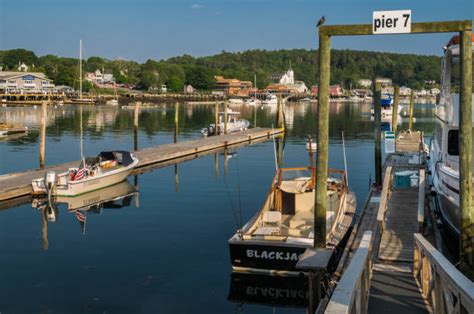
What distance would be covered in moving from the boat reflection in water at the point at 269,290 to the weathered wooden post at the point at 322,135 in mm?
Answer: 2852

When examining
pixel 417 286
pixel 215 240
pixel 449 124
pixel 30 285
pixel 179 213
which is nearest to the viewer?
pixel 417 286

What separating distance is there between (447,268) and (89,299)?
9330 millimetres

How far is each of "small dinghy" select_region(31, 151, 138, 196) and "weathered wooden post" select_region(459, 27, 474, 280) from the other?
59.9 feet

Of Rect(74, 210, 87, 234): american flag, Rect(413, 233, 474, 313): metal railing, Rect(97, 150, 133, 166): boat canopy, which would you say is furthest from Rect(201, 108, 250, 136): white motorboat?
Rect(413, 233, 474, 313): metal railing

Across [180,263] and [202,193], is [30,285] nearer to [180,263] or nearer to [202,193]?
[180,263]

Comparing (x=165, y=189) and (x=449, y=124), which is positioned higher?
(x=449, y=124)

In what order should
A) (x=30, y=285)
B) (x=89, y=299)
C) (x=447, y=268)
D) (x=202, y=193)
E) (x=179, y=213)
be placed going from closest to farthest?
(x=447, y=268)
(x=89, y=299)
(x=30, y=285)
(x=179, y=213)
(x=202, y=193)

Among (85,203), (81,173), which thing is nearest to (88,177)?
(81,173)

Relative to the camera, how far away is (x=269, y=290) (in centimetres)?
1490

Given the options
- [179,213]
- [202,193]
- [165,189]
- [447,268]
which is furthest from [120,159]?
[447,268]

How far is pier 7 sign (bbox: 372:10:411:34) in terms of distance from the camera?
10.6 m

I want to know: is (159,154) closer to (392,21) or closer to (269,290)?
(269,290)

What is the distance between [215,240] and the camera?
19.9 meters

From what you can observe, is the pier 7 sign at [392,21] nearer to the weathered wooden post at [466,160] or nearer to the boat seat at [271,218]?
the weathered wooden post at [466,160]
